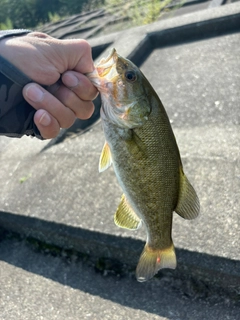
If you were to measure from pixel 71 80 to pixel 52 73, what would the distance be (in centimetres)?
11

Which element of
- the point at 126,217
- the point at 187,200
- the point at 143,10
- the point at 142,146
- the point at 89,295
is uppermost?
the point at 142,146

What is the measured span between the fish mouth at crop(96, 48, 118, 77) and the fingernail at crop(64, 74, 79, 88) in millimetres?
135

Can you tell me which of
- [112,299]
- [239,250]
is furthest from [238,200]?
[112,299]

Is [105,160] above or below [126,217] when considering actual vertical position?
above

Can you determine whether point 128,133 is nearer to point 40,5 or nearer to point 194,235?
point 194,235

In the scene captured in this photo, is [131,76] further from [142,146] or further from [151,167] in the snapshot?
[151,167]

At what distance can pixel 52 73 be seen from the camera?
2076 millimetres

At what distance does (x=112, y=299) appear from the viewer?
2.96 m

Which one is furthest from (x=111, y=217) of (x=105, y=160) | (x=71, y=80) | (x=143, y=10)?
(x=143, y=10)

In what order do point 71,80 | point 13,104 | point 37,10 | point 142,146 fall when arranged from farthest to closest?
point 37,10 → point 13,104 → point 71,80 → point 142,146

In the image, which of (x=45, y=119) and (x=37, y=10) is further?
(x=37, y=10)

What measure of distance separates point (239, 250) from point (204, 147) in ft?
3.94

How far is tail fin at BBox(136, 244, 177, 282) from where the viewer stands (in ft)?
6.82

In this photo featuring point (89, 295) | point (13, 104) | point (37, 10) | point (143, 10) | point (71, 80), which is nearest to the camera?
point (71, 80)
